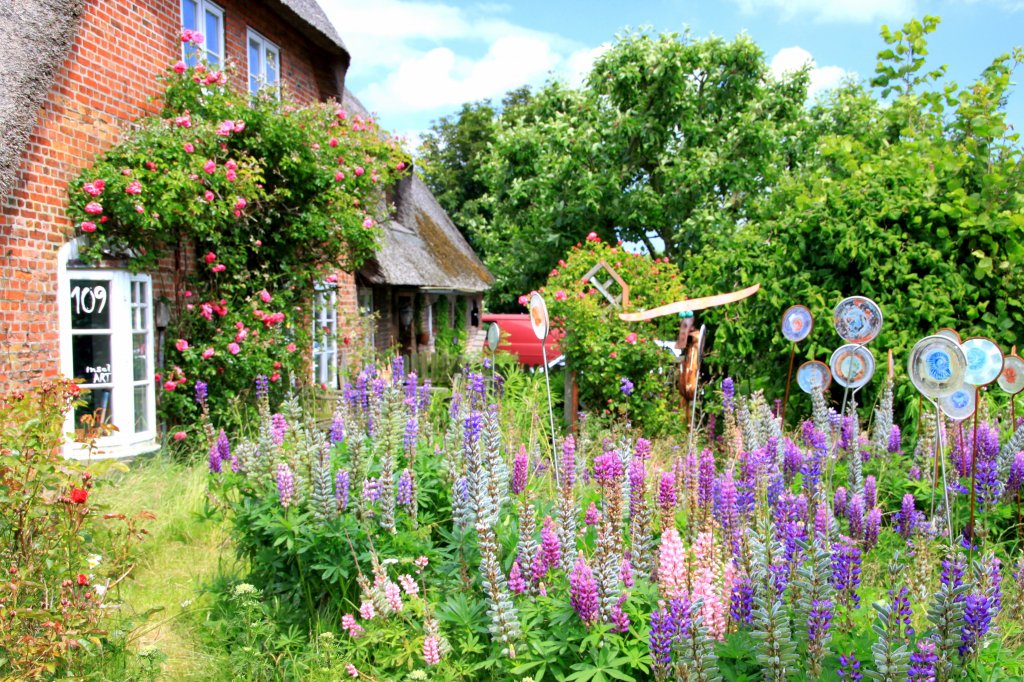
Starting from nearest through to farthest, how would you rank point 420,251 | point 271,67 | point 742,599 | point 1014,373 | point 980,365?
point 742,599
point 980,365
point 1014,373
point 271,67
point 420,251

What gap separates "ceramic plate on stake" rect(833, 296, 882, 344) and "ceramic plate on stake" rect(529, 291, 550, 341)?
1859mm

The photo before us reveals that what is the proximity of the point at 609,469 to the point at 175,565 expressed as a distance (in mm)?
3269

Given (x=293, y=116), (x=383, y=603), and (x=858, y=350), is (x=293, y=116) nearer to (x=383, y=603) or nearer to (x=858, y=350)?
(x=858, y=350)

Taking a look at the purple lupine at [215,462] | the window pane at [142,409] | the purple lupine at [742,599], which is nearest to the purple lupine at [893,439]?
the purple lupine at [742,599]

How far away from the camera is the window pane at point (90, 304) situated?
279 inches

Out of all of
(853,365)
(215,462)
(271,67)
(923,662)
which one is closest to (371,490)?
(215,462)

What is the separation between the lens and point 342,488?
316 cm

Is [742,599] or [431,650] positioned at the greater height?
[742,599]

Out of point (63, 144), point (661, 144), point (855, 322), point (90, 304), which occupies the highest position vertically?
point (661, 144)

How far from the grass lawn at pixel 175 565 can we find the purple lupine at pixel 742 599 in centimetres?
225

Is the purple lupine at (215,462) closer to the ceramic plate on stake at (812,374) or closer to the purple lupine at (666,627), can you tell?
the purple lupine at (666,627)

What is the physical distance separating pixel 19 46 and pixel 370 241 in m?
4.16

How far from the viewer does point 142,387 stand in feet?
24.9

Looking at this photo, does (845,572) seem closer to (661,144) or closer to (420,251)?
(420,251)
